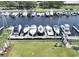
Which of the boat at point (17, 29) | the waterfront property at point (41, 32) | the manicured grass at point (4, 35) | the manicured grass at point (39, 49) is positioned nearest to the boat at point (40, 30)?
the waterfront property at point (41, 32)

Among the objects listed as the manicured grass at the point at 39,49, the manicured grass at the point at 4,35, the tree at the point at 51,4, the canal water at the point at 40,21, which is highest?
the tree at the point at 51,4

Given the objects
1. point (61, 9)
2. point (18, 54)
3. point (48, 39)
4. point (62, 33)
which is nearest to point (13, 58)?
point (18, 54)

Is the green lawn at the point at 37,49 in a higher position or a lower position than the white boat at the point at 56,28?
lower

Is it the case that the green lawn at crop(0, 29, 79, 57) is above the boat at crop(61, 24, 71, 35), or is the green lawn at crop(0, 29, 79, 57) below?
below

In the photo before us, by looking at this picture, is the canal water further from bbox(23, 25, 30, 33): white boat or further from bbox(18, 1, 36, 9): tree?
bbox(18, 1, 36, 9): tree

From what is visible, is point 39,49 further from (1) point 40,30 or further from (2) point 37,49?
(1) point 40,30

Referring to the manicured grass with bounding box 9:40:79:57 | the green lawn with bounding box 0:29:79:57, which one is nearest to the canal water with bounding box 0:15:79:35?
the green lawn with bounding box 0:29:79:57

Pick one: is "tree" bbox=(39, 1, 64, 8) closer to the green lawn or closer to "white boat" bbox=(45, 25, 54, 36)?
"white boat" bbox=(45, 25, 54, 36)

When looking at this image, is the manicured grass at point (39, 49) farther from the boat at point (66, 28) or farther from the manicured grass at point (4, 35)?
the boat at point (66, 28)

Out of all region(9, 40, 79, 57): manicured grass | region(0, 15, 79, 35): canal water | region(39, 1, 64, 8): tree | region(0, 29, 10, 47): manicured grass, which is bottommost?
region(9, 40, 79, 57): manicured grass
